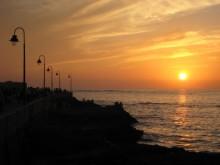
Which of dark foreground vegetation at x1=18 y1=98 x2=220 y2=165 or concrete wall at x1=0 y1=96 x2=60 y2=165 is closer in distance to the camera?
concrete wall at x1=0 y1=96 x2=60 y2=165

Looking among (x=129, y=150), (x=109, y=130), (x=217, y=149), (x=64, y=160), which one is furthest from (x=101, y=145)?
Result: (x=217, y=149)

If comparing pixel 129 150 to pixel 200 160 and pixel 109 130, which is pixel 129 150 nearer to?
pixel 200 160

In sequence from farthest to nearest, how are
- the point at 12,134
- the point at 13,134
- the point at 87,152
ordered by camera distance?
the point at 87,152 < the point at 13,134 < the point at 12,134

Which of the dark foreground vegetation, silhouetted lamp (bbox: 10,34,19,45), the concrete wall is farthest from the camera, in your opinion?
silhouetted lamp (bbox: 10,34,19,45)

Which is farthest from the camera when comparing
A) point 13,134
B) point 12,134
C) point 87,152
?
point 87,152

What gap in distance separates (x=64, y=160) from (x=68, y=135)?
638 centimetres

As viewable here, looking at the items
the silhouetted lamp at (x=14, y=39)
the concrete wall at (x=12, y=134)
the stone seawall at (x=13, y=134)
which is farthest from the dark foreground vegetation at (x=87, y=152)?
the silhouetted lamp at (x=14, y=39)

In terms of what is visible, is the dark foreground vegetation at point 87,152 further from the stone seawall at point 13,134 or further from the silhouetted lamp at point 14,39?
the silhouetted lamp at point 14,39

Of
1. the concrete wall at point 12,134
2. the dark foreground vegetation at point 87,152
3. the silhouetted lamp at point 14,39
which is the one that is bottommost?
the dark foreground vegetation at point 87,152

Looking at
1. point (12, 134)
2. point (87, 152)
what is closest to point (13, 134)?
point (12, 134)

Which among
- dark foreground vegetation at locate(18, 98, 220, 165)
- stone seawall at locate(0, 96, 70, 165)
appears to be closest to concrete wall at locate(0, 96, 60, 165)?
stone seawall at locate(0, 96, 70, 165)

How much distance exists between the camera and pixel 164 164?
25500 millimetres

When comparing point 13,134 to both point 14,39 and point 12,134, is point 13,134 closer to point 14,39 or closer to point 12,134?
point 12,134

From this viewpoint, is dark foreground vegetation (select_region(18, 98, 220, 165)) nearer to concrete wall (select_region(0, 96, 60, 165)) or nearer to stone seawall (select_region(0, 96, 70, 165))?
stone seawall (select_region(0, 96, 70, 165))
